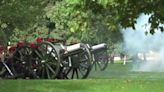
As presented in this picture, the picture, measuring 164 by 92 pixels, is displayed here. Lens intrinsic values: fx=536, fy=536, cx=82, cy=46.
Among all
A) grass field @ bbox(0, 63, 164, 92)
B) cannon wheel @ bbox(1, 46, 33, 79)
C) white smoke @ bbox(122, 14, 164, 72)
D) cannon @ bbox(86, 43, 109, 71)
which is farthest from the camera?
white smoke @ bbox(122, 14, 164, 72)

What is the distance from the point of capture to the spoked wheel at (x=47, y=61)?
16.4 metres

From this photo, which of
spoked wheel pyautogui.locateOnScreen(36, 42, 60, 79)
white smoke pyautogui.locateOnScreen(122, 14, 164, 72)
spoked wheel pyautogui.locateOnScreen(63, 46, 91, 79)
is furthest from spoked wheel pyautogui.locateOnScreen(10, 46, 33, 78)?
white smoke pyautogui.locateOnScreen(122, 14, 164, 72)

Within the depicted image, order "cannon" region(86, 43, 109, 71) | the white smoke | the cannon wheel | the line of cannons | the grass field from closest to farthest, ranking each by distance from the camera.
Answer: the grass field → the line of cannons → the cannon wheel → "cannon" region(86, 43, 109, 71) → the white smoke

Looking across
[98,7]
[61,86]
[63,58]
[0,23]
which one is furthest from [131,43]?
[98,7]

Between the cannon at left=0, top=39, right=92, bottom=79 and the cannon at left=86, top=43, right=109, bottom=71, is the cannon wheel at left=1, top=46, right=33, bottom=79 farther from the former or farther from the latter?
the cannon at left=86, top=43, right=109, bottom=71

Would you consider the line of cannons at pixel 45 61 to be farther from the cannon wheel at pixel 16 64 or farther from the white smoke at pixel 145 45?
the white smoke at pixel 145 45

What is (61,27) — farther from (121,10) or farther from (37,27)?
(121,10)

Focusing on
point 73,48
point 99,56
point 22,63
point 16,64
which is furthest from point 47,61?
point 99,56

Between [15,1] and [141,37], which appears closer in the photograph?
[15,1]

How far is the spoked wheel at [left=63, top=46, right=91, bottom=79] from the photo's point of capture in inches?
673

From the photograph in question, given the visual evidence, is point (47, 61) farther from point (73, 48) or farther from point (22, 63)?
point (22, 63)

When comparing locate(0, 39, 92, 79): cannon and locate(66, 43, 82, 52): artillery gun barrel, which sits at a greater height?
locate(66, 43, 82, 52): artillery gun barrel

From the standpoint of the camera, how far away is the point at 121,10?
302 inches

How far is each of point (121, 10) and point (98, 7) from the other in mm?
441
